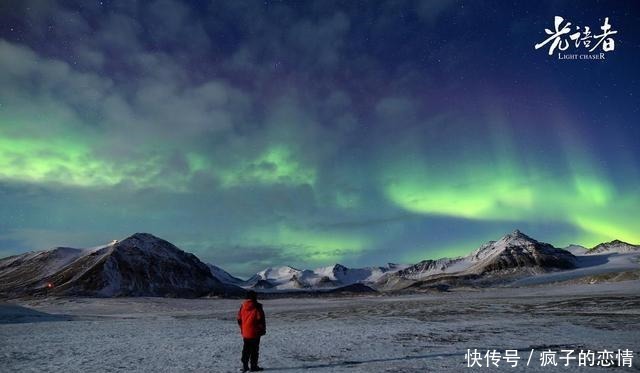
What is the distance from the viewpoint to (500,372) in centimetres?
1165

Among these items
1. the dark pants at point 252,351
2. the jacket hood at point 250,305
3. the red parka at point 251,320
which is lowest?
the dark pants at point 252,351

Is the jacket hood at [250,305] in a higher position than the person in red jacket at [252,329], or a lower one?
higher

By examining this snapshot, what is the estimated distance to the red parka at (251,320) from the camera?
1208 cm

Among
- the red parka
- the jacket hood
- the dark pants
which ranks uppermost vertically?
the jacket hood

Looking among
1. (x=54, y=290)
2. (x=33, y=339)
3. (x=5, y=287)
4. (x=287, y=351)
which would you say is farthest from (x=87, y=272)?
(x=287, y=351)

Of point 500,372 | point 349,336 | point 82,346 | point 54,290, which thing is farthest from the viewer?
point 54,290

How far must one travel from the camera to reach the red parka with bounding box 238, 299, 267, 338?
476 inches

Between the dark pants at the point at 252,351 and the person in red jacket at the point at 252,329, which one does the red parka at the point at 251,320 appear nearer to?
the person in red jacket at the point at 252,329

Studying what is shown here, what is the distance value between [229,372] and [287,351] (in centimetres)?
416

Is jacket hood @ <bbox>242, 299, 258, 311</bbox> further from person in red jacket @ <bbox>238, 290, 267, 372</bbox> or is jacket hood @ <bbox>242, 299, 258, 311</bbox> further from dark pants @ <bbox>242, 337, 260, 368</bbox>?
dark pants @ <bbox>242, 337, 260, 368</bbox>

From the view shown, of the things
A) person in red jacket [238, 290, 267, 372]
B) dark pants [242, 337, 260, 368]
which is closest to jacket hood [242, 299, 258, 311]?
person in red jacket [238, 290, 267, 372]

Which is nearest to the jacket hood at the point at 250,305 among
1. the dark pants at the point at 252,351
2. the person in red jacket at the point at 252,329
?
the person in red jacket at the point at 252,329

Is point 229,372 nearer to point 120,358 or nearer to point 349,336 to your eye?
point 120,358

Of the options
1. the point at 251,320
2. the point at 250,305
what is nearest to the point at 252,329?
the point at 251,320
